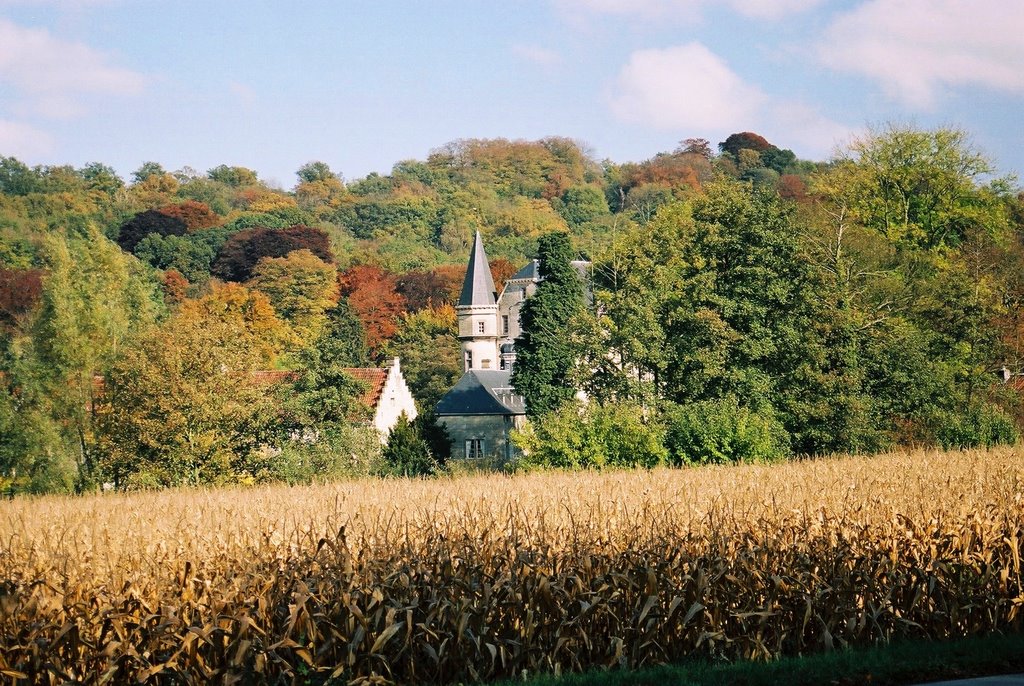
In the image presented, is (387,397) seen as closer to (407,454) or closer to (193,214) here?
(407,454)

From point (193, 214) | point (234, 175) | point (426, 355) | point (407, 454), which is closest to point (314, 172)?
point (234, 175)

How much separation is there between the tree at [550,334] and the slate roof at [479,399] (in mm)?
18066

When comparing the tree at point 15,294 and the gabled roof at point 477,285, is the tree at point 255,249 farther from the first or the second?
the tree at point 15,294

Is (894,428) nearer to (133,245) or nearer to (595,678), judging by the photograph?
(595,678)

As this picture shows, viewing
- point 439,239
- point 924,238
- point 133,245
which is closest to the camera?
point 924,238

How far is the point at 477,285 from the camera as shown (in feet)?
295

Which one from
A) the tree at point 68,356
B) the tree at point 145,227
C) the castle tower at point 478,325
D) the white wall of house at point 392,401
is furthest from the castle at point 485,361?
the tree at point 145,227

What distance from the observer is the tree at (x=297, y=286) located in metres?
93.2

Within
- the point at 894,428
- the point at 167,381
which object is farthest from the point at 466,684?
the point at 894,428

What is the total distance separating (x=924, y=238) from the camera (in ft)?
225

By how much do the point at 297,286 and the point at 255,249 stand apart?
12.5 m

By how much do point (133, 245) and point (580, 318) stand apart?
7699 cm

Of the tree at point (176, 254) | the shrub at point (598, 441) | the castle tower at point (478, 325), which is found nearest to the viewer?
the shrub at point (598, 441)

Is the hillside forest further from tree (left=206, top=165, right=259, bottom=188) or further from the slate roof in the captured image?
tree (left=206, top=165, right=259, bottom=188)
